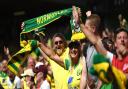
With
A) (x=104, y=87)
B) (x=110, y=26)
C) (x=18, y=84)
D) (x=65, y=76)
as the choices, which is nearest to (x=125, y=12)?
(x=110, y=26)

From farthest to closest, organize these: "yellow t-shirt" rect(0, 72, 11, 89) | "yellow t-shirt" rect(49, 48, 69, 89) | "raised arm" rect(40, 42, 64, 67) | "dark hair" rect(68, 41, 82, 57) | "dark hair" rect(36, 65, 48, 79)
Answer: "yellow t-shirt" rect(0, 72, 11, 89), "dark hair" rect(36, 65, 48, 79), "raised arm" rect(40, 42, 64, 67), "yellow t-shirt" rect(49, 48, 69, 89), "dark hair" rect(68, 41, 82, 57)

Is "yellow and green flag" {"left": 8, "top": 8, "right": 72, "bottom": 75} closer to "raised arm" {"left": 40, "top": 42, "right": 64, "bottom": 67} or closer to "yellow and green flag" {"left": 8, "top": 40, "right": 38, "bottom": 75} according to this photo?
"yellow and green flag" {"left": 8, "top": 40, "right": 38, "bottom": 75}

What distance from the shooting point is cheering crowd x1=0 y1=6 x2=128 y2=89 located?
5105 millimetres

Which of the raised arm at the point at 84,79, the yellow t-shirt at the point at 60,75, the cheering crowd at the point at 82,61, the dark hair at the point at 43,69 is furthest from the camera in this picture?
the dark hair at the point at 43,69

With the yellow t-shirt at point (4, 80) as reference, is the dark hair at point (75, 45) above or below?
above

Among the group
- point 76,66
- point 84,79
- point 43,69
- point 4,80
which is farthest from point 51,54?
point 4,80

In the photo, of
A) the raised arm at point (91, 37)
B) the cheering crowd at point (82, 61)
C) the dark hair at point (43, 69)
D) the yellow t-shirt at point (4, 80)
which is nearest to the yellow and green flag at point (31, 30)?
the cheering crowd at point (82, 61)

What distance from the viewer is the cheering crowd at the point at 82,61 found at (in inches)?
201

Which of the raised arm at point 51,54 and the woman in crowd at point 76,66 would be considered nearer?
the woman in crowd at point 76,66

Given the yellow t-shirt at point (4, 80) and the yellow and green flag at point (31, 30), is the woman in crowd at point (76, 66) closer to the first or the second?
the yellow and green flag at point (31, 30)

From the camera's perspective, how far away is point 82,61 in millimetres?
7566

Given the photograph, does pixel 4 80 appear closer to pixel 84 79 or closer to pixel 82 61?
pixel 82 61

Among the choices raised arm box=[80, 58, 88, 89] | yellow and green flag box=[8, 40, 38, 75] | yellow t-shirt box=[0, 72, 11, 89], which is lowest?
yellow t-shirt box=[0, 72, 11, 89]

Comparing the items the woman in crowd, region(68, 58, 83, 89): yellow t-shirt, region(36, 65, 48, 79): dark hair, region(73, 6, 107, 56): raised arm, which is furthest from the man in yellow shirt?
region(73, 6, 107, 56): raised arm
